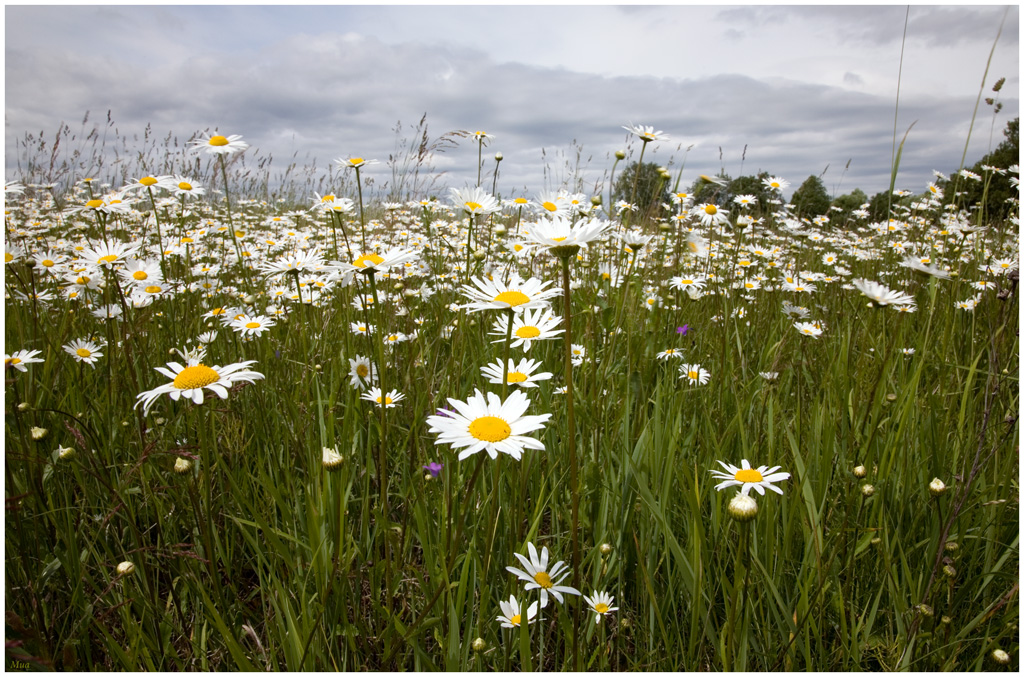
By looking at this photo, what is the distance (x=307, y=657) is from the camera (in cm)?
101

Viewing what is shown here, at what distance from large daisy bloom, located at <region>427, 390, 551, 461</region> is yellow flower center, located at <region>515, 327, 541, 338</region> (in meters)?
0.29

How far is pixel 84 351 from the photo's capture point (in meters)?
2.14

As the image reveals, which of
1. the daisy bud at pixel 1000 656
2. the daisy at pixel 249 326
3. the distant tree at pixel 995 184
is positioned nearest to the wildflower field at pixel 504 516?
the daisy bud at pixel 1000 656

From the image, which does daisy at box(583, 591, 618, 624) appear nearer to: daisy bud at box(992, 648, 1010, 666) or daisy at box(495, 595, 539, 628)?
daisy at box(495, 595, 539, 628)

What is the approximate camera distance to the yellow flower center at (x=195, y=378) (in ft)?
3.79

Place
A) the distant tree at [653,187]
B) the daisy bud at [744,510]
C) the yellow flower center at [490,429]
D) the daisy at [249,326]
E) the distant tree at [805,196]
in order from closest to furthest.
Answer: the daisy bud at [744,510]
the yellow flower center at [490,429]
the distant tree at [653,187]
the daisy at [249,326]
the distant tree at [805,196]

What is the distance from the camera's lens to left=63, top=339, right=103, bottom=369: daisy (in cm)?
205

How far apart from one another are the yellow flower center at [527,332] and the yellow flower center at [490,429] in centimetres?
37

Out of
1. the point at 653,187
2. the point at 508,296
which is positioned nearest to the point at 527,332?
the point at 508,296

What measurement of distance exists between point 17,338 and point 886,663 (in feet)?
11.2

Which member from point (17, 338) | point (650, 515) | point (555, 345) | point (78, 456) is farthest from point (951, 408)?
point (17, 338)

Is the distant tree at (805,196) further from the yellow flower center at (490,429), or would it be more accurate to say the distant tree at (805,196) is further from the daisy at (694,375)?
the yellow flower center at (490,429)

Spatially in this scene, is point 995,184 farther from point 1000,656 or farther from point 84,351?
point 84,351

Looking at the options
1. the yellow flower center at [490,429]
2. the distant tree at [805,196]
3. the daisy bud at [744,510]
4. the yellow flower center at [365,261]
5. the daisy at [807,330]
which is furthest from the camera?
the distant tree at [805,196]
